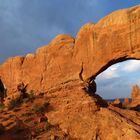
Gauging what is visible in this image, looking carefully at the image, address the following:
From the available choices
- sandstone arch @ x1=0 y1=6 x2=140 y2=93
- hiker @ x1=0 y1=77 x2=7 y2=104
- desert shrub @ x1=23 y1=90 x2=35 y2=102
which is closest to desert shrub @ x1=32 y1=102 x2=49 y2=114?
desert shrub @ x1=23 y1=90 x2=35 y2=102

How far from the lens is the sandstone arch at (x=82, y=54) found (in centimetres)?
2615

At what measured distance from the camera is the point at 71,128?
2400cm

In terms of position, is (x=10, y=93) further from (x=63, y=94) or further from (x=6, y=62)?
(x=63, y=94)

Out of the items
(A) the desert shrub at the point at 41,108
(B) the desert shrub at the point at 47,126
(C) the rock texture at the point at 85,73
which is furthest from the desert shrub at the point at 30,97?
(B) the desert shrub at the point at 47,126

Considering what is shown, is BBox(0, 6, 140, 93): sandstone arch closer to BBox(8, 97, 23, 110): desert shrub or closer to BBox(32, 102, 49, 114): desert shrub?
BBox(8, 97, 23, 110): desert shrub

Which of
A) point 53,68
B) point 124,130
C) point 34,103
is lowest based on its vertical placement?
point 124,130

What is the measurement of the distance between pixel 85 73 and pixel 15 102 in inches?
278

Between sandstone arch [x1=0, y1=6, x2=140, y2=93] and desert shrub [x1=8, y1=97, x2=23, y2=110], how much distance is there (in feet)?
7.13

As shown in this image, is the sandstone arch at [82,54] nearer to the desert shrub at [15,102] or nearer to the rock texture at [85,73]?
the rock texture at [85,73]

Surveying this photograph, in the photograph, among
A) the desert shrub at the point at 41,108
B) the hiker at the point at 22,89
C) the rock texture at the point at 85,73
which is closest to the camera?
the rock texture at the point at 85,73

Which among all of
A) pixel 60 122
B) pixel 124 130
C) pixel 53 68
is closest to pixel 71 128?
pixel 60 122

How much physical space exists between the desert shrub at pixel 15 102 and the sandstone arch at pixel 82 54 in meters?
2.17

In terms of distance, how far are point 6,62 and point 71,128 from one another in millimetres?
15661

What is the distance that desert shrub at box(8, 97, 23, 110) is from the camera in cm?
3080
